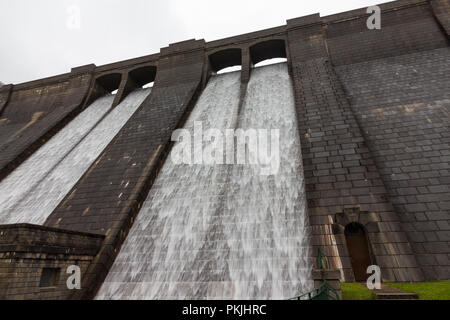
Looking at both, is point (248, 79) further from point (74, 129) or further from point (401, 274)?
point (401, 274)

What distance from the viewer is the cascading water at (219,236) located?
6.22 metres

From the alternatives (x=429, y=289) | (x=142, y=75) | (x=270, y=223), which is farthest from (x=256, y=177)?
(x=142, y=75)

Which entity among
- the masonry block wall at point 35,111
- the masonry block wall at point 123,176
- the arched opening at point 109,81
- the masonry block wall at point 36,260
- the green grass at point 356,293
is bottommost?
the green grass at point 356,293

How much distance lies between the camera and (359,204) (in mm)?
7035

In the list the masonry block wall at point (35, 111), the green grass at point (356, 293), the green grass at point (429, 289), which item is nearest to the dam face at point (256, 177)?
the masonry block wall at point (35, 111)

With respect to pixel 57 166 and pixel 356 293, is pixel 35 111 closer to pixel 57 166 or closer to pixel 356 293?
pixel 57 166

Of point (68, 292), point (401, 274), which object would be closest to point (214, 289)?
point (68, 292)

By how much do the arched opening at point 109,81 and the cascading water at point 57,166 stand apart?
317 cm

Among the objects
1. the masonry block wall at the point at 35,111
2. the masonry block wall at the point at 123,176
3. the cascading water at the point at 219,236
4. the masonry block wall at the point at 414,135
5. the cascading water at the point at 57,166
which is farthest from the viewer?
the masonry block wall at the point at 35,111

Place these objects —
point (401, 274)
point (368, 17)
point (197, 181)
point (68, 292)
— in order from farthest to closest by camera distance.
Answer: point (368, 17) < point (197, 181) < point (68, 292) < point (401, 274)

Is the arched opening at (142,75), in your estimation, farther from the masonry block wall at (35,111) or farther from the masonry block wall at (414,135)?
the masonry block wall at (414,135)

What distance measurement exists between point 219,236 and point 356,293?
12.4 feet
